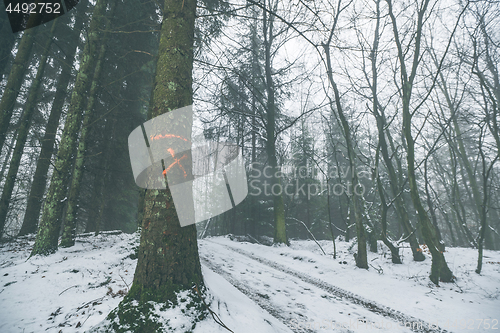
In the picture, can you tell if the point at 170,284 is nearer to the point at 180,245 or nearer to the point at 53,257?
the point at 180,245

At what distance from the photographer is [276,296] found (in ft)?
10.7

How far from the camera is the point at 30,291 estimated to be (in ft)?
8.78

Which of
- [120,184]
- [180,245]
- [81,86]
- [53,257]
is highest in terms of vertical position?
[81,86]

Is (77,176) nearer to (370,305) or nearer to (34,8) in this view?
(34,8)

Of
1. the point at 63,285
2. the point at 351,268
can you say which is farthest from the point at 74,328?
the point at 351,268

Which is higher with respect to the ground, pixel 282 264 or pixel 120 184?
pixel 120 184

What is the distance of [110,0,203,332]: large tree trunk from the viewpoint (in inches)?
76.1

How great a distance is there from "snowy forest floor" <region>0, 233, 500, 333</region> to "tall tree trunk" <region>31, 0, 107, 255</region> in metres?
0.48

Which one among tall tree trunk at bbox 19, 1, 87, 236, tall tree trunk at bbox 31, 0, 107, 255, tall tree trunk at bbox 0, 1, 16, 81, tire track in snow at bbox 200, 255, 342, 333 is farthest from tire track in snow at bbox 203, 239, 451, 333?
tall tree trunk at bbox 0, 1, 16, 81

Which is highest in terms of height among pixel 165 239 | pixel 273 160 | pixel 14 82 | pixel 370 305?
pixel 14 82

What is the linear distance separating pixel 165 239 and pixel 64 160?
4598 millimetres

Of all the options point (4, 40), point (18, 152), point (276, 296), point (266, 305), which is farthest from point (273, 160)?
point (4, 40)

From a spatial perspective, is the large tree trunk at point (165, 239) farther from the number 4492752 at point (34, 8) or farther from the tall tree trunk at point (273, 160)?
the tall tree trunk at point (273, 160)

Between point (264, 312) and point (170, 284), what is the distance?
4.21 feet
